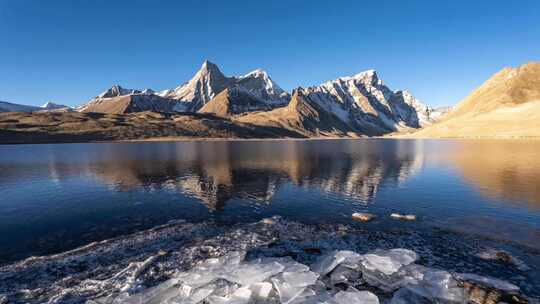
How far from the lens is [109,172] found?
76.4m

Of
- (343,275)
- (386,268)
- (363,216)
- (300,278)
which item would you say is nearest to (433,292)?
(386,268)

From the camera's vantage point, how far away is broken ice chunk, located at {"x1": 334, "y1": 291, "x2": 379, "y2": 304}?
666 inches

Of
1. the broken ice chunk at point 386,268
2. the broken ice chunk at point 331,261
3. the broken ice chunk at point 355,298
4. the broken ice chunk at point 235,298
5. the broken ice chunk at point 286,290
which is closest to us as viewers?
the broken ice chunk at point 355,298

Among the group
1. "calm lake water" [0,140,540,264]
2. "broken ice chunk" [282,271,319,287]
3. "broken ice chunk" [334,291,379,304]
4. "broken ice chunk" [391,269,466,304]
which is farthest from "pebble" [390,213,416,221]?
"broken ice chunk" [334,291,379,304]

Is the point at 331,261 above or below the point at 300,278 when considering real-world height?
below

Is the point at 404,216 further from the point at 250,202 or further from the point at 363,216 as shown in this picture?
the point at 250,202

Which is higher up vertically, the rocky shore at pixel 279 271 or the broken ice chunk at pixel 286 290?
the broken ice chunk at pixel 286 290

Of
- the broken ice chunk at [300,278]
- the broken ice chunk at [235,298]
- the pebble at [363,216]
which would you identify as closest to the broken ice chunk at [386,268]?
the broken ice chunk at [300,278]

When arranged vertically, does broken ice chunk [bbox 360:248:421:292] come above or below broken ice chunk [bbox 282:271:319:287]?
below

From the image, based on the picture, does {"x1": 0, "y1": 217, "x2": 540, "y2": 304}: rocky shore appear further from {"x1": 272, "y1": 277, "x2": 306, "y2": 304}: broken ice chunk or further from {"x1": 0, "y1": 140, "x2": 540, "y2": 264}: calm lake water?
{"x1": 0, "y1": 140, "x2": 540, "y2": 264}: calm lake water

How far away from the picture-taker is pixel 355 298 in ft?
56.6

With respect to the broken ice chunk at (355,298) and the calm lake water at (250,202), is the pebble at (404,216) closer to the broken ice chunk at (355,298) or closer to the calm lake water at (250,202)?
the calm lake water at (250,202)

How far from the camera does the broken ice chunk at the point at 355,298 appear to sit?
666 inches

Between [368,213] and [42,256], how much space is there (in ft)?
118
